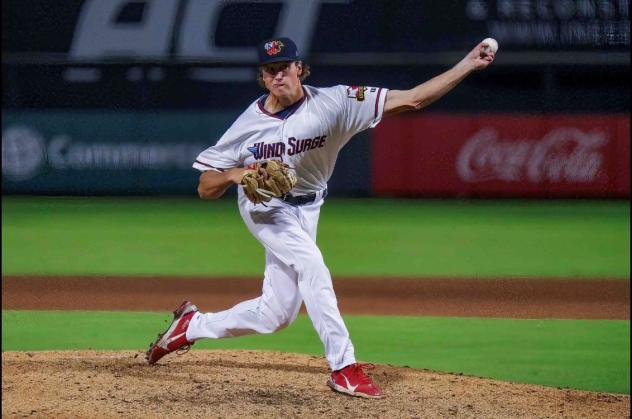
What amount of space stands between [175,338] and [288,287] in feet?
2.55

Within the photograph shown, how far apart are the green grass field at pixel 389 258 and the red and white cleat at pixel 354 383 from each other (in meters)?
1.38

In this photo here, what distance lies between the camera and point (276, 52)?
5262 mm

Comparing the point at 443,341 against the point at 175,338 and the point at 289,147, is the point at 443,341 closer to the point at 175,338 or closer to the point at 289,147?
the point at 175,338

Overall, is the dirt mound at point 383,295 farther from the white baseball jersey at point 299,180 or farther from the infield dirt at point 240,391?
the white baseball jersey at point 299,180

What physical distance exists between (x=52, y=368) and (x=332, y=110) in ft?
6.68

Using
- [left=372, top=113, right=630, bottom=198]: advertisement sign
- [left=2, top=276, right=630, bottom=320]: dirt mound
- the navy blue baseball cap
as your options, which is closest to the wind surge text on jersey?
the navy blue baseball cap

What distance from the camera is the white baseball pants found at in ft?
17.2

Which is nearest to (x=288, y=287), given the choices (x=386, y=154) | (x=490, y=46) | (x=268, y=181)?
(x=268, y=181)

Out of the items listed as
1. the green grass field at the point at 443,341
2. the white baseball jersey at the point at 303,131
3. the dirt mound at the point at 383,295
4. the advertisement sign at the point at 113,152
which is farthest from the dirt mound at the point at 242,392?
the advertisement sign at the point at 113,152

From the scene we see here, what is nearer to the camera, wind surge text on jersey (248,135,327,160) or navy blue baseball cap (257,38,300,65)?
navy blue baseball cap (257,38,300,65)

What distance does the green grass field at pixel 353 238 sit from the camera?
10914mm

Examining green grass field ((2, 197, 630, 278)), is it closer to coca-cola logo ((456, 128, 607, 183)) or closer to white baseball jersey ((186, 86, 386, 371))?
coca-cola logo ((456, 128, 607, 183))

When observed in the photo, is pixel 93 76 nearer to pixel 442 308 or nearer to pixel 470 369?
pixel 442 308

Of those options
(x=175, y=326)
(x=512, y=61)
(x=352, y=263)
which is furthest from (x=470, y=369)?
(x=512, y=61)
